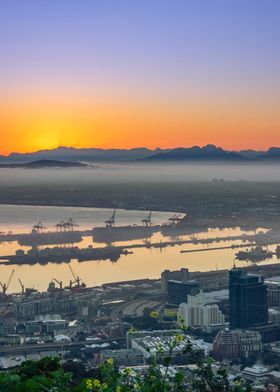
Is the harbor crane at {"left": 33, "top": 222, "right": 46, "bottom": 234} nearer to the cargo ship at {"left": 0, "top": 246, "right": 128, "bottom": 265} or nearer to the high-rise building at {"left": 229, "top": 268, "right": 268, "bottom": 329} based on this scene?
the cargo ship at {"left": 0, "top": 246, "right": 128, "bottom": 265}

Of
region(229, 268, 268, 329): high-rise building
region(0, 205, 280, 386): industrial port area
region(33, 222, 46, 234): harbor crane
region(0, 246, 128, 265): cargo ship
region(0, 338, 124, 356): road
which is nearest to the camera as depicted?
region(0, 205, 280, 386): industrial port area

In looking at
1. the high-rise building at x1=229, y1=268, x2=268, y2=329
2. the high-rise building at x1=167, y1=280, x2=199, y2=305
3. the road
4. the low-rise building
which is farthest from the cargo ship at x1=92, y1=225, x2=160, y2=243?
the low-rise building

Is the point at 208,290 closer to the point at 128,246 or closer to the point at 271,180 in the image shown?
the point at 128,246

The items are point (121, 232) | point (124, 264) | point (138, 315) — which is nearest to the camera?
point (138, 315)

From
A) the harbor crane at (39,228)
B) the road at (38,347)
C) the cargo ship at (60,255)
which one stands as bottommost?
the road at (38,347)

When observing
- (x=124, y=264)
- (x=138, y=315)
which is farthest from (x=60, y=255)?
(x=138, y=315)

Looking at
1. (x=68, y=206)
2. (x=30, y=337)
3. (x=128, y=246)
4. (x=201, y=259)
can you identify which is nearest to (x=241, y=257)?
(x=201, y=259)

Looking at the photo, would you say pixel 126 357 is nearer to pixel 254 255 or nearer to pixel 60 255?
pixel 60 255

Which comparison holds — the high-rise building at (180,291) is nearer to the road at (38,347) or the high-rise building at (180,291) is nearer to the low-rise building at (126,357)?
the road at (38,347)

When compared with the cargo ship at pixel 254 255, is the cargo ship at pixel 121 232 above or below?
above

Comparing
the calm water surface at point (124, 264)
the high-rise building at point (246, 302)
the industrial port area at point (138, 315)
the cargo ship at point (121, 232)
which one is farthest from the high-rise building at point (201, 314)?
the cargo ship at point (121, 232)
